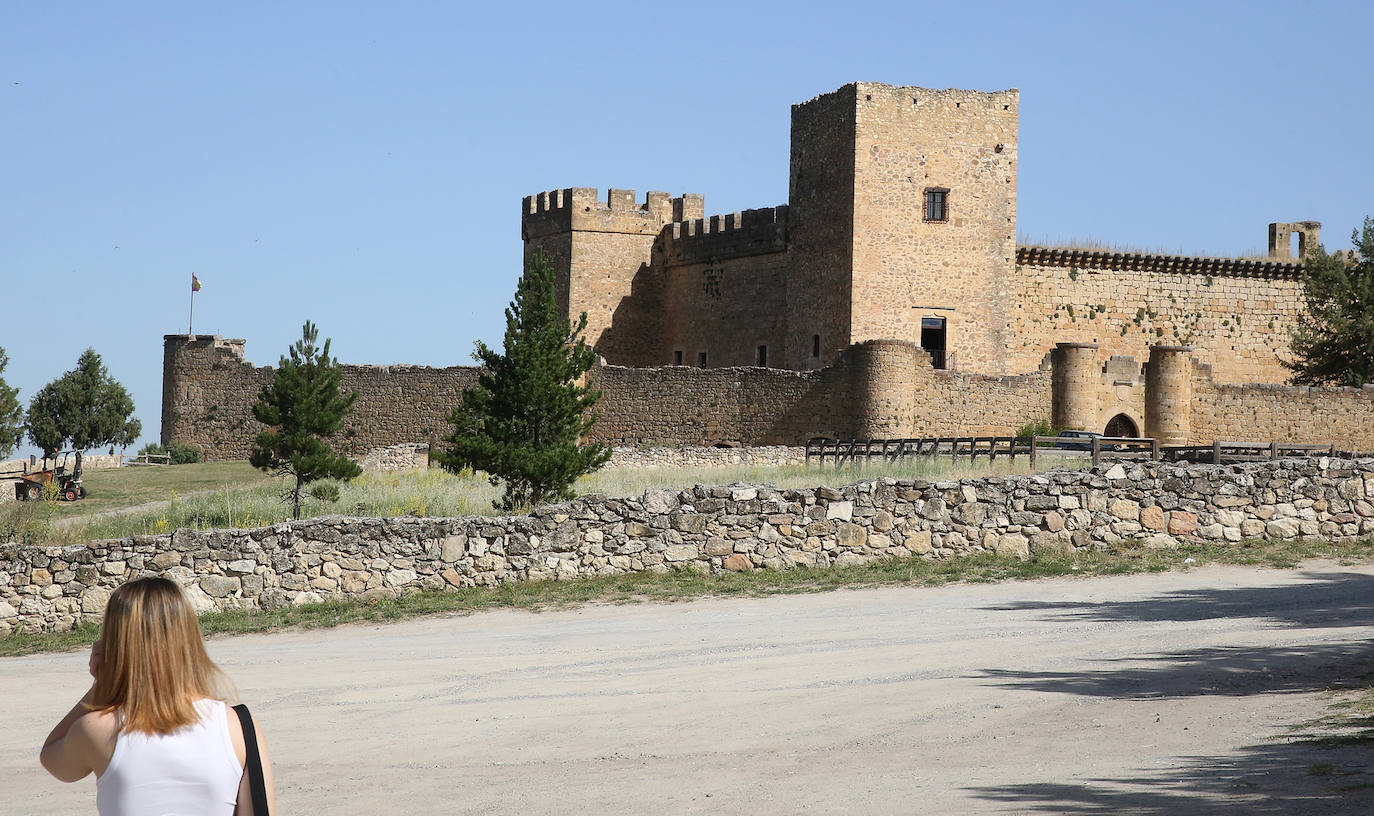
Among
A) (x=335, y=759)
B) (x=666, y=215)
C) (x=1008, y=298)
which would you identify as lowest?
(x=335, y=759)

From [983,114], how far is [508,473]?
20.9 meters

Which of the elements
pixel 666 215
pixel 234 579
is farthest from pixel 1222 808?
pixel 666 215

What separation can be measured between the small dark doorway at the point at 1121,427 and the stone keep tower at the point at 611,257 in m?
13.8

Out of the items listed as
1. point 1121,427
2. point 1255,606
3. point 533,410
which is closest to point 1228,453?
point 1255,606

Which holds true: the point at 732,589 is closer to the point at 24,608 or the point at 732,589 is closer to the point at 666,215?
the point at 24,608

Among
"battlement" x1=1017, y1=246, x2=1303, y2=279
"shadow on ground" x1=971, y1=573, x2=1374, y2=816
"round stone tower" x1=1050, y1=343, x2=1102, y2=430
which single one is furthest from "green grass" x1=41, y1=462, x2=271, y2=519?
"shadow on ground" x1=971, y1=573, x2=1374, y2=816

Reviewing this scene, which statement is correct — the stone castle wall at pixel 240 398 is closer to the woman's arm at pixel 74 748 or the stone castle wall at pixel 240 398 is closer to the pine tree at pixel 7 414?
the pine tree at pixel 7 414

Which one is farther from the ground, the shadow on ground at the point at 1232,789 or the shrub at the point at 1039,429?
the shrub at the point at 1039,429

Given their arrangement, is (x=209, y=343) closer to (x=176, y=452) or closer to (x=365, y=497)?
(x=176, y=452)

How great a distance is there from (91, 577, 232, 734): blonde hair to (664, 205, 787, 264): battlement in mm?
35176

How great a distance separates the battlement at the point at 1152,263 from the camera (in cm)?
3891

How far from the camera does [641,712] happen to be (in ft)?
30.2

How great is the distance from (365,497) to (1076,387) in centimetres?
1734

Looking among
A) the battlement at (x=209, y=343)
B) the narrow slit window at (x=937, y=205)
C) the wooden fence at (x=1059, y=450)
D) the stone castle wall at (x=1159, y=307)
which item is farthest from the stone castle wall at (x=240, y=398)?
the stone castle wall at (x=1159, y=307)
